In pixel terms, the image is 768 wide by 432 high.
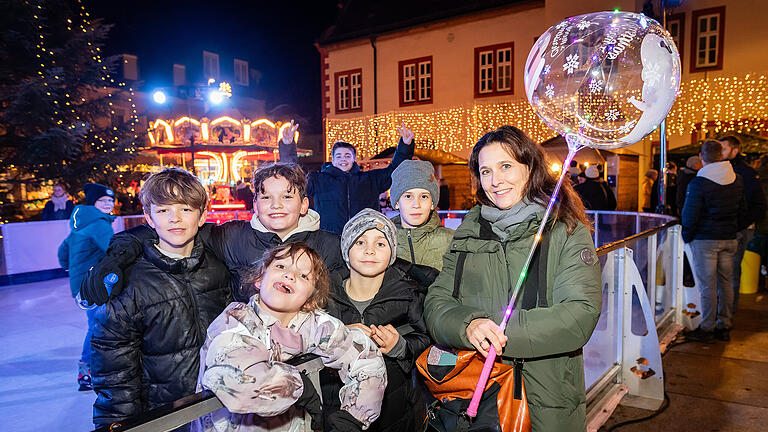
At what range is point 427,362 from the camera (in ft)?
6.14

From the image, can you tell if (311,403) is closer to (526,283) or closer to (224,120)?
(526,283)

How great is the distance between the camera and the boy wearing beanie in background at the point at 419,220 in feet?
10.3

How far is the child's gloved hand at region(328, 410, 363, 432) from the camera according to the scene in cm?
164

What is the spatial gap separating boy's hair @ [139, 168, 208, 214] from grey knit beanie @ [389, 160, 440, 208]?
52.9 inches

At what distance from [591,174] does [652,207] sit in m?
3.63

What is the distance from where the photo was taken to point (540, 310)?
173 centimetres

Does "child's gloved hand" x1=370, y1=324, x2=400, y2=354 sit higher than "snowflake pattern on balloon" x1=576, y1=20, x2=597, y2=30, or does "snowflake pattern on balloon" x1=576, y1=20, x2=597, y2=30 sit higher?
"snowflake pattern on balloon" x1=576, y1=20, x2=597, y2=30

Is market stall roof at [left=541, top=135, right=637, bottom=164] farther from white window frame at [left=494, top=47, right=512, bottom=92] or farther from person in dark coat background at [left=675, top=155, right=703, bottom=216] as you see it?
person in dark coat background at [left=675, top=155, right=703, bottom=216]

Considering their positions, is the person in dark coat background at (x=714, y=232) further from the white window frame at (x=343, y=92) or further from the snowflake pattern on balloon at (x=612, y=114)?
the white window frame at (x=343, y=92)

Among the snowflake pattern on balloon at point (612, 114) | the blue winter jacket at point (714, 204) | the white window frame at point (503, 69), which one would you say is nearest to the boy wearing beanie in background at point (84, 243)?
the snowflake pattern on balloon at point (612, 114)

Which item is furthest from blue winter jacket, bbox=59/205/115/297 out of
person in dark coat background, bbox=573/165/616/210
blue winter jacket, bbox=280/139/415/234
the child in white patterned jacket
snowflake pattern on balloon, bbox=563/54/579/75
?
person in dark coat background, bbox=573/165/616/210

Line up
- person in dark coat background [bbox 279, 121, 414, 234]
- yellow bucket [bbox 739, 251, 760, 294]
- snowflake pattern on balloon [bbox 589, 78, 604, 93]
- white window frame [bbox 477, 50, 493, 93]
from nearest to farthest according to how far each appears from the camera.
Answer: snowflake pattern on balloon [bbox 589, 78, 604, 93], person in dark coat background [bbox 279, 121, 414, 234], yellow bucket [bbox 739, 251, 760, 294], white window frame [bbox 477, 50, 493, 93]

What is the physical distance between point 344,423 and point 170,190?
135 centimetres

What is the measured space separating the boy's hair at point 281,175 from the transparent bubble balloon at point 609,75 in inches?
52.2
